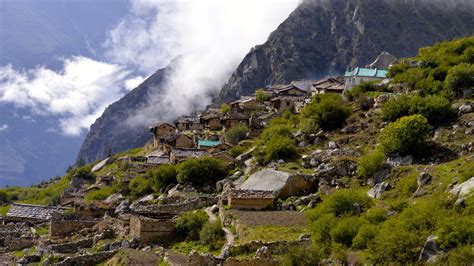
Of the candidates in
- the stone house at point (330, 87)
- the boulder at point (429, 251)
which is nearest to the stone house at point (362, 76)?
the stone house at point (330, 87)

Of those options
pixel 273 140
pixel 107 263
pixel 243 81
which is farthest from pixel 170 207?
pixel 243 81

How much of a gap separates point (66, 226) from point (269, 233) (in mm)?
14340

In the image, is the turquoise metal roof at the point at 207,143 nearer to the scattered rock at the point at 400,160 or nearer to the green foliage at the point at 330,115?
the green foliage at the point at 330,115

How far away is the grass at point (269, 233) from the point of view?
27.6 meters

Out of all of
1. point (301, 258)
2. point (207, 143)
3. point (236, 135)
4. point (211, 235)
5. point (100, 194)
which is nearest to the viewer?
point (301, 258)

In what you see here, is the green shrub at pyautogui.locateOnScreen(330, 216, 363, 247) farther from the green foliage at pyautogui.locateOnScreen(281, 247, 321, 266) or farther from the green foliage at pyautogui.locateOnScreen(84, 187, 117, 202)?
the green foliage at pyautogui.locateOnScreen(84, 187, 117, 202)

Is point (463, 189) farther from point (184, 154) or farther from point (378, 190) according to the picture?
point (184, 154)

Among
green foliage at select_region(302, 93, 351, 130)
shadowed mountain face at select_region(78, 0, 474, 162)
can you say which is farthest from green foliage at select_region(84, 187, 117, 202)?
shadowed mountain face at select_region(78, 0, 474, 162)

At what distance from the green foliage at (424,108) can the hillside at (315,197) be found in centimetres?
8

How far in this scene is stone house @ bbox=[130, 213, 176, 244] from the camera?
31483mm

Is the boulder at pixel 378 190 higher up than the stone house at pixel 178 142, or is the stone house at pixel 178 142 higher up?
the boulder at pixel 378 190

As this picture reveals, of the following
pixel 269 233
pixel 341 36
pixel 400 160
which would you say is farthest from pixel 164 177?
pixel 341 36

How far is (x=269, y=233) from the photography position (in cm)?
2833

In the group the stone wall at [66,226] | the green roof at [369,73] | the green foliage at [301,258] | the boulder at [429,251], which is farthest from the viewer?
the green roof at [369,73]
